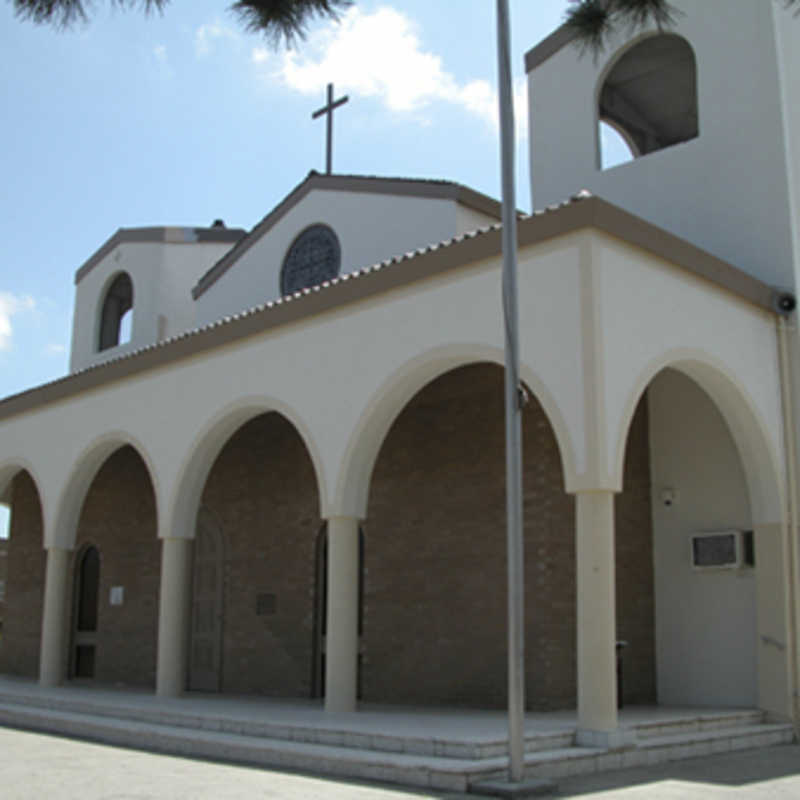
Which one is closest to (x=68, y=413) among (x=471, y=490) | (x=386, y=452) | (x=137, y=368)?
(x=137, y=368)

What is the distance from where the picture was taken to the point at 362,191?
47.2 ft

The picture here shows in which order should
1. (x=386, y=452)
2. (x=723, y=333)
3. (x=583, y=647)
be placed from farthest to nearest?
(x=386, y=452)
(x=723, y=333)
(x=583, y=647)

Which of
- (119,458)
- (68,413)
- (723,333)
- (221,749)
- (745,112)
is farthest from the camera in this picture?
(119,458)

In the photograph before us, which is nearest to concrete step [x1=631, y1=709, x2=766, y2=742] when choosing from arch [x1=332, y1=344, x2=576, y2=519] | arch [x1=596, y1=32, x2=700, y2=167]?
arch [x1=332, y1=344, x2=576, y2=519]

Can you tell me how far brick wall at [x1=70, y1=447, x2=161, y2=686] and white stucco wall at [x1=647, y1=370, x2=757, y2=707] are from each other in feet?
24.8

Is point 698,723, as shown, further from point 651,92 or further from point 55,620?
point 55,620

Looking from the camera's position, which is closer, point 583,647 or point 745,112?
point 583,647

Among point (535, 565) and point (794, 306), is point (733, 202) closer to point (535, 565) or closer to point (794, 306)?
point (794, 306)

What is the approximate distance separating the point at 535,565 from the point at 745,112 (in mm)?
5555

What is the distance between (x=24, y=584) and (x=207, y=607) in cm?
543

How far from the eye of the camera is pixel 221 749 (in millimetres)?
9141

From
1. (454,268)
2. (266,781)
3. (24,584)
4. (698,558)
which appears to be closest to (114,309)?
(24,584)

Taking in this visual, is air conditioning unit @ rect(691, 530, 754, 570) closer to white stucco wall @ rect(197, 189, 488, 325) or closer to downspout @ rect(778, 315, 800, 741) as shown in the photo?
downspout @ rect(778, 315, 800, 741)

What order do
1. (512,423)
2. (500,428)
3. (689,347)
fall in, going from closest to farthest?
(512,423) < (689,347) < (500,428)
